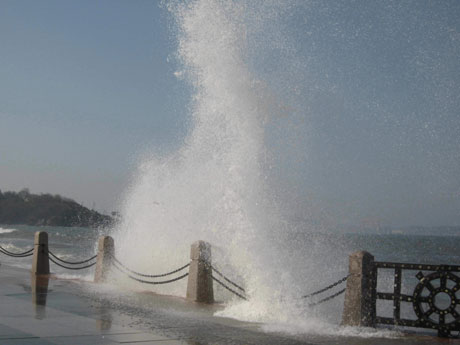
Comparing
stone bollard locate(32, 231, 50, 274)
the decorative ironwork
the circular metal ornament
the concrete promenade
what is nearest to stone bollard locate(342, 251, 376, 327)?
the decorative ironwork

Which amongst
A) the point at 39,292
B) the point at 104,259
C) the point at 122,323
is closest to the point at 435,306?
the point at 122,323

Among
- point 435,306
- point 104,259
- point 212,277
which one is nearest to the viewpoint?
point 435,306

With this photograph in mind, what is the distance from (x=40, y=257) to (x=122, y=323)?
926cm

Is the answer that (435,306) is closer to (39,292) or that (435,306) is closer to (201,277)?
(201,277)

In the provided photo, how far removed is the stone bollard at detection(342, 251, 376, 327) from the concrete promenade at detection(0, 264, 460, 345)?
799mm

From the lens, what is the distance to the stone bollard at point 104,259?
15.6 meters

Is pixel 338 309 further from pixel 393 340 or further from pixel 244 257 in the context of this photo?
pixel 393 340

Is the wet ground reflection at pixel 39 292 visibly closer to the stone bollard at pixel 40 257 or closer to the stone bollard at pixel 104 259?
the stone bollard at pixel 40 257

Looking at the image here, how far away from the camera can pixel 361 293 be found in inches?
363

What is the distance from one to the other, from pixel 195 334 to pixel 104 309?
2880mm

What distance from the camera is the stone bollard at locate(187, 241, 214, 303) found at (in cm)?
1204

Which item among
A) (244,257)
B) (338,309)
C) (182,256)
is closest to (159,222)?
(182,256)

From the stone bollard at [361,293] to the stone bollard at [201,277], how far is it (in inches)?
139

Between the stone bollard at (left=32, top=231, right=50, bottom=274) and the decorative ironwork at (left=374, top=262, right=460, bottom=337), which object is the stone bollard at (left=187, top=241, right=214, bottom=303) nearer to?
the decorative ironwork at (left=374, top=262, right=460, bottom=337)
